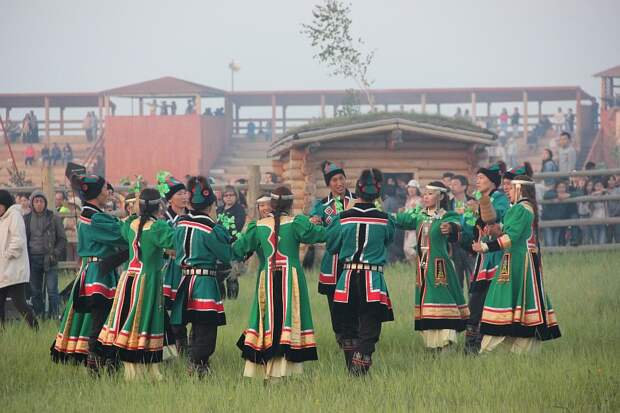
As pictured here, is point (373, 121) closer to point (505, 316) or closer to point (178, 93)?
point (505, 316)

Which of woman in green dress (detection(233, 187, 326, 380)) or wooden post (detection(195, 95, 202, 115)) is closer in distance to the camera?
woman in green dress (detection(233, 187, 326, 380))

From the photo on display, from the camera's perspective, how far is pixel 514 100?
4347 cm

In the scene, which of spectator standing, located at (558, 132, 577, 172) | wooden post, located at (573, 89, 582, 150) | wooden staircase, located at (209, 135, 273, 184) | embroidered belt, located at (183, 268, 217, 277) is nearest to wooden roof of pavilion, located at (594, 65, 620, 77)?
wooden post, located at (573, 89, 582, 150)

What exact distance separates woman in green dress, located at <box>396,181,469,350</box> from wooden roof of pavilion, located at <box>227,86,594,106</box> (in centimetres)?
2967

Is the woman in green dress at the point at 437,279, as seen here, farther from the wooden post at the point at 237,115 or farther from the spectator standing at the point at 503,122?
the wooden post at the point at 237,115

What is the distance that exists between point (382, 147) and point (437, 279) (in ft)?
35.6

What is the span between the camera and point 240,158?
41688 millimetres

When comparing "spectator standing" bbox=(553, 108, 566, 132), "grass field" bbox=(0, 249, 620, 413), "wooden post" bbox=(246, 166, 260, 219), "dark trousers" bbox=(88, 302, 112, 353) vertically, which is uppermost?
"spectator standing" bbox=(553, 108, 566, 132)

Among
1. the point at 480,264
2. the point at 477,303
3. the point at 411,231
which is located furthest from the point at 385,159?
the point at 477,303

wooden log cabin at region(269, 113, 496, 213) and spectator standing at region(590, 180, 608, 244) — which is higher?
wooden log cabin at region(269, 113, 496, 213)

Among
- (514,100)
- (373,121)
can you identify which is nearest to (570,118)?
(514,100)

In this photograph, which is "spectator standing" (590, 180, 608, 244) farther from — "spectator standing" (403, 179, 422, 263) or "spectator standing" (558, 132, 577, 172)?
"spectator standing" (403, 179, 422, 263)

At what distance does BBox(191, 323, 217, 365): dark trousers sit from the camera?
10359 mm

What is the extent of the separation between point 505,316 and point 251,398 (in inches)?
119
